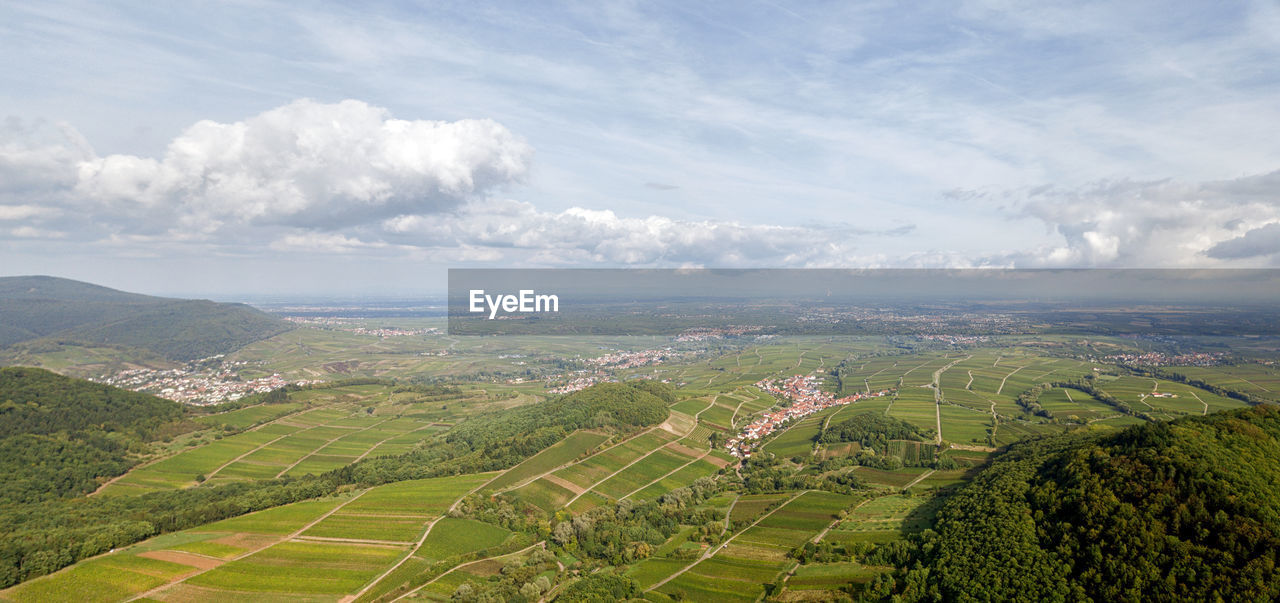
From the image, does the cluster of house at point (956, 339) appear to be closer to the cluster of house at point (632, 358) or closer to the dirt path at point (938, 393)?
the dirt path at point (938, 393)

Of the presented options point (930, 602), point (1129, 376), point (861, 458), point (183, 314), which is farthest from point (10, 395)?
point (1129, 376)

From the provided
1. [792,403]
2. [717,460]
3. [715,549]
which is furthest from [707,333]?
[715,549]

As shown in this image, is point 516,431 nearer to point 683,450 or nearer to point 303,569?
point 683,450

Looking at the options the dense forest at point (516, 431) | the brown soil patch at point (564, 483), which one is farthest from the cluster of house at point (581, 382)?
the brown soil patch at point (564, 483)

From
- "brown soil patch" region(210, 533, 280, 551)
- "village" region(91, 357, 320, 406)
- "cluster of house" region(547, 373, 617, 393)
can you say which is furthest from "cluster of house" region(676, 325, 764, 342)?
"brown soil patch" region(210, 533, 280, 551)

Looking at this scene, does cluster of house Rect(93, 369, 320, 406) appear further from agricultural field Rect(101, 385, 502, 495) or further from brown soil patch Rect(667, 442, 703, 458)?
brown soil patch Rect(667, 442, 703, 458)

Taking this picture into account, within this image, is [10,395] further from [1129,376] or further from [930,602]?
[1129,376]
